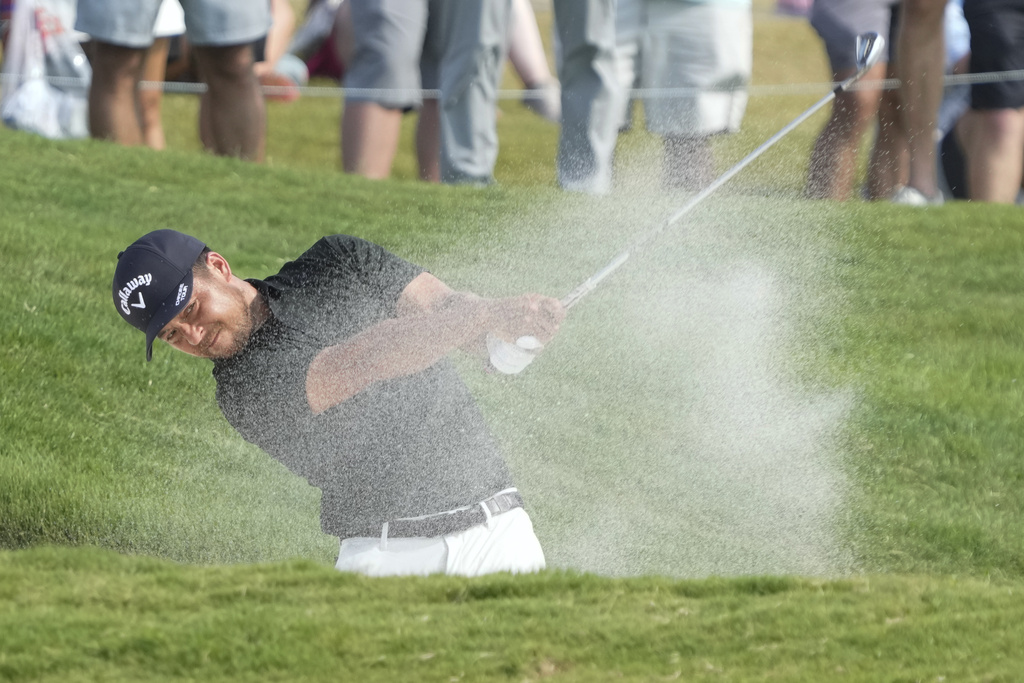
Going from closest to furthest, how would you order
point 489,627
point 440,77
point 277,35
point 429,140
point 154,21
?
point 489,627
point 154,21
point 440,77
point 429,140
point 277,35

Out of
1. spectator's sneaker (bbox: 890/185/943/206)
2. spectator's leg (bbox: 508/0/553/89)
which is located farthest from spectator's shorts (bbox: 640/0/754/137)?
spectator's leg (bbox: 508/0/553/89)

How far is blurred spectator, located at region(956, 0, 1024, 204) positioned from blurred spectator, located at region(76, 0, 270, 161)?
381 cm

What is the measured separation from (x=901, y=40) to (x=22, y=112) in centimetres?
536

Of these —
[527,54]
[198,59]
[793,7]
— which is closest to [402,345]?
[198,59]

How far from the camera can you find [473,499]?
4508 millimetres

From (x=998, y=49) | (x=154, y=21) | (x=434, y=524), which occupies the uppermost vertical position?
(x=998, y=49)

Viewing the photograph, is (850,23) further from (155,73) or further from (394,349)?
(394,349)

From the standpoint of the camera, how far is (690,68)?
8.17 meters

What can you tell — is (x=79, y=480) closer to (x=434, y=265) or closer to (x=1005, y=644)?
(x=434, y=265)

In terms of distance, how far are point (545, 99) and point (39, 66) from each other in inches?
126

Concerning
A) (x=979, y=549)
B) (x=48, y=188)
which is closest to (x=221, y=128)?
(x=48, y=188)

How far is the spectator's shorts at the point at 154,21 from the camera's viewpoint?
7.60 m

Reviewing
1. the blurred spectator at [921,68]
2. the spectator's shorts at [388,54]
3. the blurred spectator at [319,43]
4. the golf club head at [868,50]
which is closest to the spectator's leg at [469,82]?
the spectator's shorts at [388,54]

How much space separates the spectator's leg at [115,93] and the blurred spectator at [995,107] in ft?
14.4
